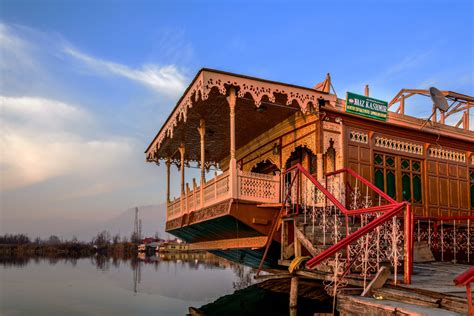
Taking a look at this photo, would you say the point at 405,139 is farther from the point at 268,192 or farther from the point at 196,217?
the point at 196,217

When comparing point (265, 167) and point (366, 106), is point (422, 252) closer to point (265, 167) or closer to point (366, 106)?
point (366, 106)

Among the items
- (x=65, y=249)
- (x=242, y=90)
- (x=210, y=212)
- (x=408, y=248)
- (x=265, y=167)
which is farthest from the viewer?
(x=65, y=249)

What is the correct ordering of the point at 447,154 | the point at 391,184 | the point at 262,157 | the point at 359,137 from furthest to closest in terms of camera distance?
the point at 262,157
the point at 447,154
the point at 391,184
the point at 359,137

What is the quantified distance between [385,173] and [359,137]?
139 cm

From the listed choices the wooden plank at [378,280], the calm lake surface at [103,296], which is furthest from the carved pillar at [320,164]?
the calm lake surface at [103,296]

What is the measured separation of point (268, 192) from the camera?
448 inches

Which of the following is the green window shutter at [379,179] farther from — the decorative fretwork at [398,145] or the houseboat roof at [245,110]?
the houseboat roof at [245,110]

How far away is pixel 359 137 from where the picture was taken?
525 inches

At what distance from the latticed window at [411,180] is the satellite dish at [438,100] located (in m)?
1.97

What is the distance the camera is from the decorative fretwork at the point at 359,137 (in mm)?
13219

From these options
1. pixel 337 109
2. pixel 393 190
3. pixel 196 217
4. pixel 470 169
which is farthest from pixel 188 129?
pixel 470 169

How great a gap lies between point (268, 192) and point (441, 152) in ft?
22.9

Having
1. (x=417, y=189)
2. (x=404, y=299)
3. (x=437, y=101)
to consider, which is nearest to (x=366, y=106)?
(x=437, y=101)

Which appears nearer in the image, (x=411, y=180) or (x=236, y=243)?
(x=236, y=243)
